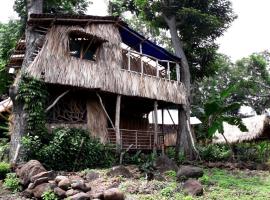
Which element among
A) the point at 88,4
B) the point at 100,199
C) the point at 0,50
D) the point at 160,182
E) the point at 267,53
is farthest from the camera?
the point at 267,53

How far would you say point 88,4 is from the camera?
27.4 meters

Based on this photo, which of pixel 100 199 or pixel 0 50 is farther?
pixel 0 50

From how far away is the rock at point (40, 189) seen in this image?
1058 cm

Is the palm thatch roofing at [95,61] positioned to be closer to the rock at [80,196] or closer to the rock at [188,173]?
the rock at [188,173]

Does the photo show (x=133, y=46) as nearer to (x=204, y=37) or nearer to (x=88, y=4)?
(x=204, y=37)

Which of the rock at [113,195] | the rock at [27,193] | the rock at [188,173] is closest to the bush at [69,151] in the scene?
the rock at [27,193]

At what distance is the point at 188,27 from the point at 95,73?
301 inches

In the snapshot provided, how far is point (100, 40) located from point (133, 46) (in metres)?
3.60

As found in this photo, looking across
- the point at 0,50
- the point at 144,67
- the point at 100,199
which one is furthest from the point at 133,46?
the point at 100,199

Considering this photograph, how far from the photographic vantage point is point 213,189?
11.4 metres

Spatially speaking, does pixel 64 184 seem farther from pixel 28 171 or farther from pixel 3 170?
pixel 3 170

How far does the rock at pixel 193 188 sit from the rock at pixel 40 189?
12.5ft

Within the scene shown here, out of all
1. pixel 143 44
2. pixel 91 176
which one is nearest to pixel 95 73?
pixel 143 44

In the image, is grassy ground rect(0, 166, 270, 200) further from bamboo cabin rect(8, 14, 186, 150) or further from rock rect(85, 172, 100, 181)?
bamboo cabin rect(8, 14, 186, 150)
